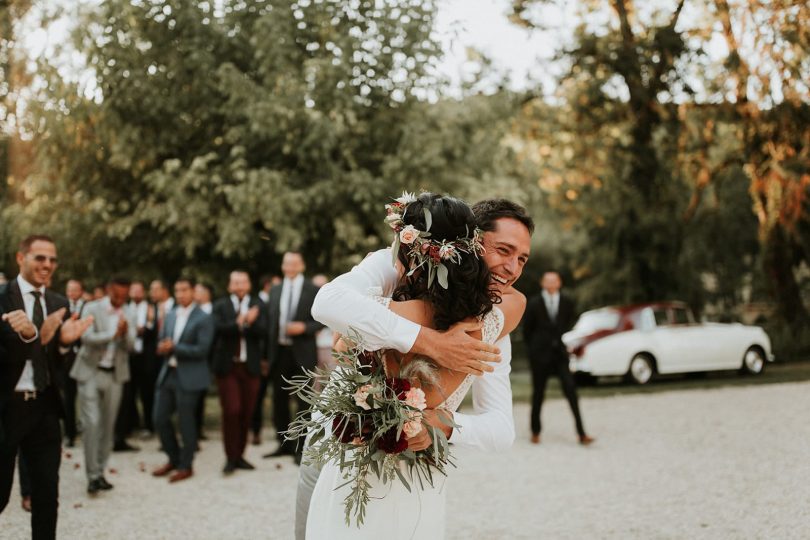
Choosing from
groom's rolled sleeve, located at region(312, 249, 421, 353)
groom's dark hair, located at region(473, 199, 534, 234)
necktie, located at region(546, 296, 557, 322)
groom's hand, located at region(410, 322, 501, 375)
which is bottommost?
groom's hand, located at region(410, 322, 501, 375)

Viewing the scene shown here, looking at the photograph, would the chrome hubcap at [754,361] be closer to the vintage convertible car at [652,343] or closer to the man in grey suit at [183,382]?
the vintage convertible car at [652,343]

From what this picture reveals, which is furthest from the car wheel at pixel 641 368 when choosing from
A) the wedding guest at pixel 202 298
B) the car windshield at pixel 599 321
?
the wedding guest at pixel 202 298

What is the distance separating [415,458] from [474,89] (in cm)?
1328

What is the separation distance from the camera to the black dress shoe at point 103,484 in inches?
313

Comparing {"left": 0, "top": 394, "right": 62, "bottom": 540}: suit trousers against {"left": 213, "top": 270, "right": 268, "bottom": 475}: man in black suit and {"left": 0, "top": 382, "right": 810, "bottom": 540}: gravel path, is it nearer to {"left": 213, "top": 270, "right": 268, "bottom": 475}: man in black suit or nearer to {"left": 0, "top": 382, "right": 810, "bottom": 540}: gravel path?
{"left": 0, "top": 382, "right": 810, "bottom": 540}: gravel path

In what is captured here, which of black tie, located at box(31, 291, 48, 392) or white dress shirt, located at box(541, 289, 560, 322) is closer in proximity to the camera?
black tie, located at box(31, 291, 48, 392)

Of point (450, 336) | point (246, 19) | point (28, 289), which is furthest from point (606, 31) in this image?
point (450, 336)

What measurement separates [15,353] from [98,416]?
10.5 feet

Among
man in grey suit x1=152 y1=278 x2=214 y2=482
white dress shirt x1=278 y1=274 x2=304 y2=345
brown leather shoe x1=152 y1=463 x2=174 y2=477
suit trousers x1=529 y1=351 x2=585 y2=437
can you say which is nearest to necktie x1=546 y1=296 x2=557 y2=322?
suit trousers x1=529 y1=351 x2=585 y2=437

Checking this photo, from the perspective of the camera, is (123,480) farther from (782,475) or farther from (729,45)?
(729,45)

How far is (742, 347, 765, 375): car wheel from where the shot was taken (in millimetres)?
19141

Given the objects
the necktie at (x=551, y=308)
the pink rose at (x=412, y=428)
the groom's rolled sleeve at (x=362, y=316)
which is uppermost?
the necktie at (x=551, y=308)

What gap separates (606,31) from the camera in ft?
67.6

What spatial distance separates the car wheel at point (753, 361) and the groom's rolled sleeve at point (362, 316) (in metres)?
18.4
